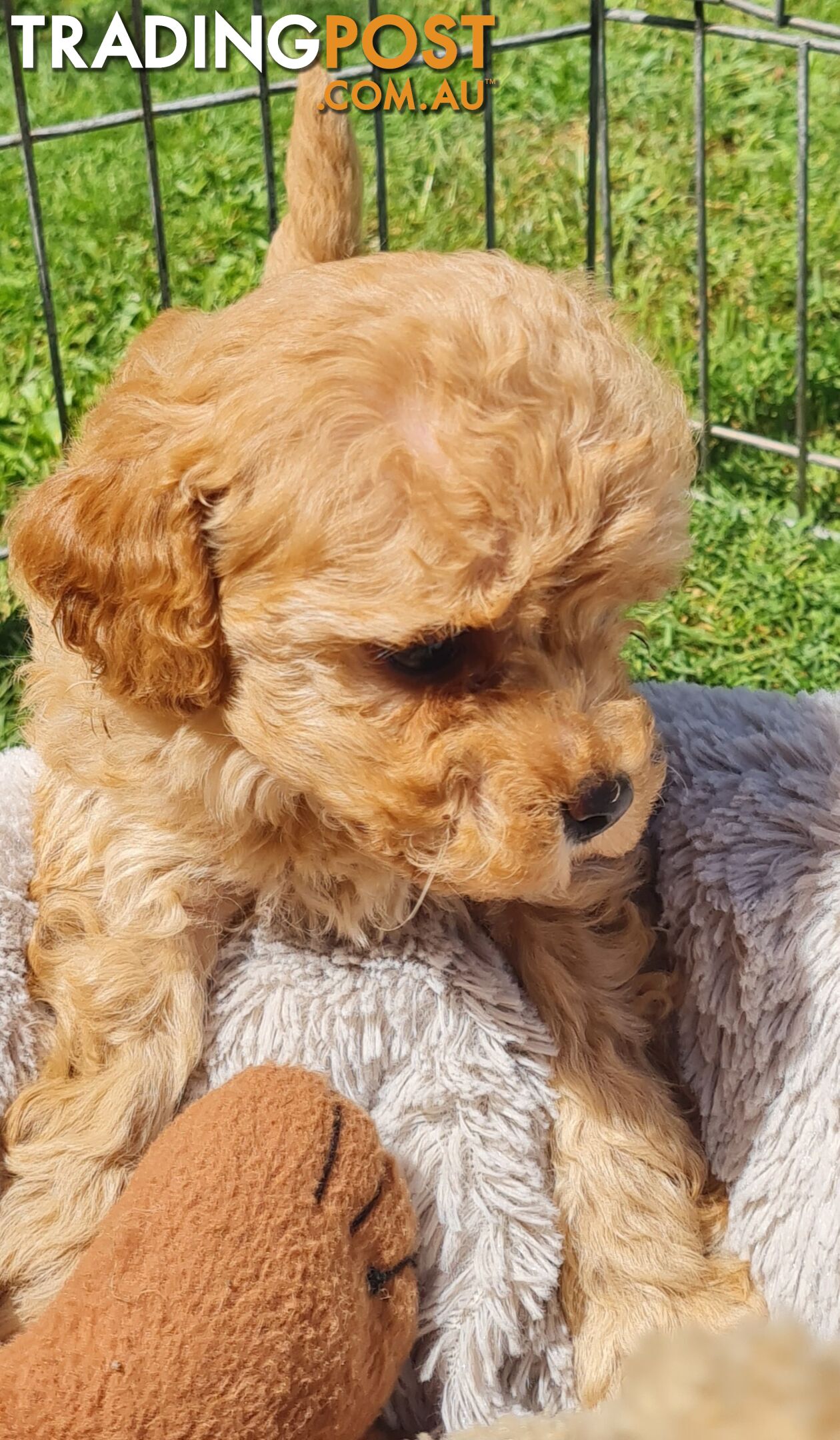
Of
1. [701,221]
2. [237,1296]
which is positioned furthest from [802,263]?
[237,1296]

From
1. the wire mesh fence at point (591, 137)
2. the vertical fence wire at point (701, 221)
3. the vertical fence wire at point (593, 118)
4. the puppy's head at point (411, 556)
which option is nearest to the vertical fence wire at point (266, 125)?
the wire mesh fence at point (591, 137)

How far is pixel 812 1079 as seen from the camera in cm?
196

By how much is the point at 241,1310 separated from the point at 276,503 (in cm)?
90

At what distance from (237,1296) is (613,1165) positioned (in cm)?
55

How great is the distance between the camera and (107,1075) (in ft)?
6.31

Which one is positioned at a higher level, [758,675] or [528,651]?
[528,651]

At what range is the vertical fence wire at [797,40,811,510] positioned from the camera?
3.10 metres

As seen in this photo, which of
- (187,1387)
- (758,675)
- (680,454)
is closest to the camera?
(187,1387)

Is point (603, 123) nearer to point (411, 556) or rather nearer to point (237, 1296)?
point (411, 556)

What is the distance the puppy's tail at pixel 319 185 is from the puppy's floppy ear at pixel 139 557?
70cm

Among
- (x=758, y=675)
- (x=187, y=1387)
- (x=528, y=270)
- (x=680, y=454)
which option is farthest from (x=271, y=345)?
(x=758, y=675)

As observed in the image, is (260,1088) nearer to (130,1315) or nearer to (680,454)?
(130,1315)

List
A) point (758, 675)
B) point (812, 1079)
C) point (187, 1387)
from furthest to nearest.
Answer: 1. point (758, 675)
2. point (812, 1079)
3. point (187, 1387)

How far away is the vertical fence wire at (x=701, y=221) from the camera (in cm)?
321
